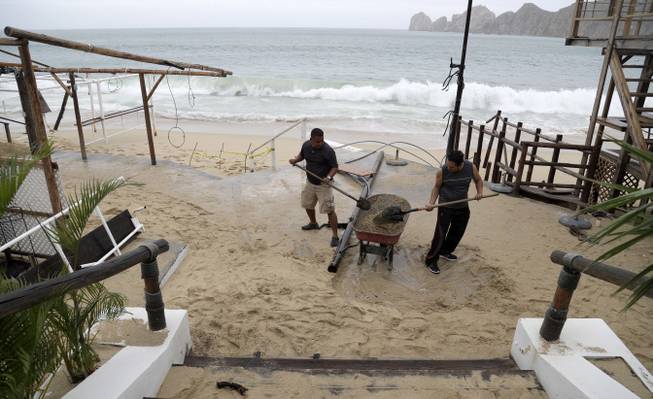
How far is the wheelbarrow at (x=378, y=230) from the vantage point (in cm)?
536

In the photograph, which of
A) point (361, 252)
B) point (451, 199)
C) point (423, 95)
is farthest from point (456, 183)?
point (423, 95)

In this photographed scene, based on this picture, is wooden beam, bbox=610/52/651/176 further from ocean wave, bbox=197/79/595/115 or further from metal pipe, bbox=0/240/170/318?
ocean wave, bbox=197/79/595/115

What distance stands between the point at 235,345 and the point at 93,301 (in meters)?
1.45

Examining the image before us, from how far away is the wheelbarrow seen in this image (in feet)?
17.6

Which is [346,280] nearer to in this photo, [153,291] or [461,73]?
[153,291]

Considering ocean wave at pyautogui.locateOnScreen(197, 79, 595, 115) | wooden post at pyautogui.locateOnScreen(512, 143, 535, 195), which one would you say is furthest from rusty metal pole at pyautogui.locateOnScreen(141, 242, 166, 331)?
ocean wave at pyautogui.locateOnScreen(197, 79, 595, 115)

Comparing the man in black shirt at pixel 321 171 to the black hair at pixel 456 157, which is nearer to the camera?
the black hair at pixel 456 157

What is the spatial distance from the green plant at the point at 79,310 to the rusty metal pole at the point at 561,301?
115 inches

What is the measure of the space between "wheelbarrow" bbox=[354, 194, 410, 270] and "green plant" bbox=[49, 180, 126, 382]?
3238 mm

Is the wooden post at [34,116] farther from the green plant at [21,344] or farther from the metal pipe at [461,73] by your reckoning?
the metal pipe at [461,73]

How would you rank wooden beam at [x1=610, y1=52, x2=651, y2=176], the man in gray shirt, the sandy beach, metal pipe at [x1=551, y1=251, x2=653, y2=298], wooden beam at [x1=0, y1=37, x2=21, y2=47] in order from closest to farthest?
metal pipe at [x1=551, y1=251, x2=653, y2=298] → the sandy beach → wooden beam at [x1=0, y1=37, x2=21, y2=47] → the man in gray shirt → wooden beam at [x1=610, y1=52, x2=651, y2=176]

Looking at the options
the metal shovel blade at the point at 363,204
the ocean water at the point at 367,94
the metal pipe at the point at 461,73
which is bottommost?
the ocean water at the point at 367,94

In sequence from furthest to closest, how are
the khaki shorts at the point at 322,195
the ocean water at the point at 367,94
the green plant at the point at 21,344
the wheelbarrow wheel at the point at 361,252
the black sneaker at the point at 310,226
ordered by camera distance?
the ocean water at the point at 367,94, the black sneaker at the point at 310,226, the khaki shorts at the point at 322,195, the wheelbarrow wheel at the point at 361,252, the green plant at the point at 21,344

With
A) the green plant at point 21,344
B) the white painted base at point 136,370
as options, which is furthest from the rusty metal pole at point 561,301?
the green plant at point 21,344
